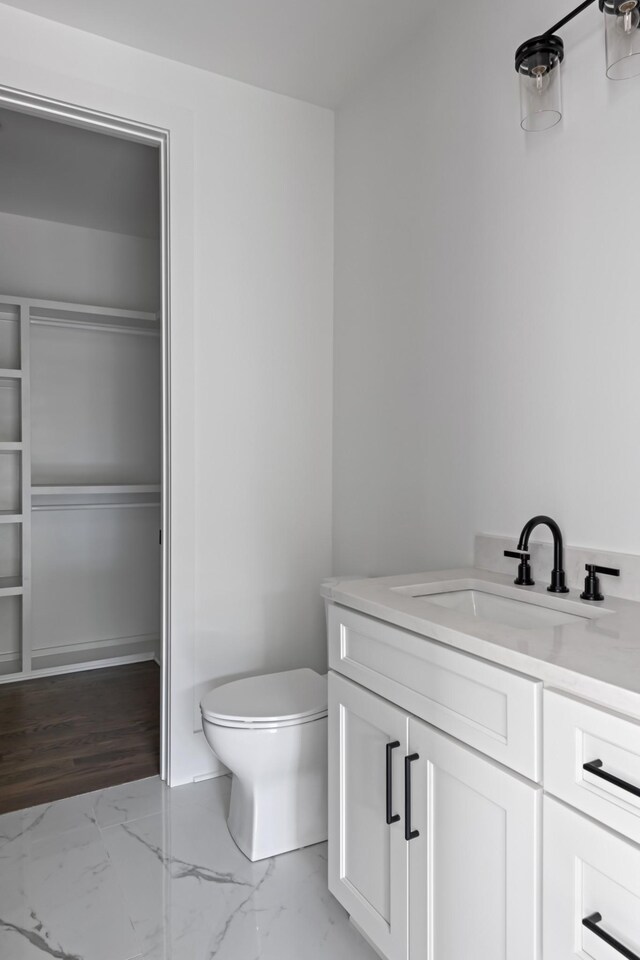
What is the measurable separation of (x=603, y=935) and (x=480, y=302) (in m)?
1.52

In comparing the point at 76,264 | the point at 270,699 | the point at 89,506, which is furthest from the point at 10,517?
the point at 270,699

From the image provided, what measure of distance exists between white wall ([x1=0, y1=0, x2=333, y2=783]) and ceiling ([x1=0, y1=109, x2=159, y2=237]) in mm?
520

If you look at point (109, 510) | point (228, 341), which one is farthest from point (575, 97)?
point (109, 510)

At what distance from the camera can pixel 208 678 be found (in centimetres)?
235

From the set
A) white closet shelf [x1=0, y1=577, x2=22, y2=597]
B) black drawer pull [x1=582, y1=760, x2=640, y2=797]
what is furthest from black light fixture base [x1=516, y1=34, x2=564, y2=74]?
white closet shelf [x1=0, y1=577, x2=22, y2=597]

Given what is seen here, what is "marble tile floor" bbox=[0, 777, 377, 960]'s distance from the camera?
1.51 metres

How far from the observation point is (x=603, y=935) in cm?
85

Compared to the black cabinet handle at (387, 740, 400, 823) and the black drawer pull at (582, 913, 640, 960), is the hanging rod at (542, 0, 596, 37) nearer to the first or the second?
the black cabinet handle at (387, 740, 400, 823)

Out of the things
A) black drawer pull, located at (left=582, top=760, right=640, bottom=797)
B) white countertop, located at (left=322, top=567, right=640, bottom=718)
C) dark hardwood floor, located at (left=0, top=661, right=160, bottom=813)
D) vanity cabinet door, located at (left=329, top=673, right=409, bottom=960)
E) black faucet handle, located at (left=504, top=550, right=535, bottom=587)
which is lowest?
dark hardwood floor, located at (left=0, top=661, right=160, bottom=813)

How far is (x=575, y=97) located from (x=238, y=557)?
5.87 feet

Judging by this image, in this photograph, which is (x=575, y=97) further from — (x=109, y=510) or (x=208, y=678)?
(x=109, y=510)

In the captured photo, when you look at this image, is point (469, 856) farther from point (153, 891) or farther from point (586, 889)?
point (153, 891)

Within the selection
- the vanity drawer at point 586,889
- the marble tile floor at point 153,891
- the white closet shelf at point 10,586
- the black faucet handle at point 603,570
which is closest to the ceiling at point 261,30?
the black faucet handle at point 603,570

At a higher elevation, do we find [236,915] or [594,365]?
[594,365]
